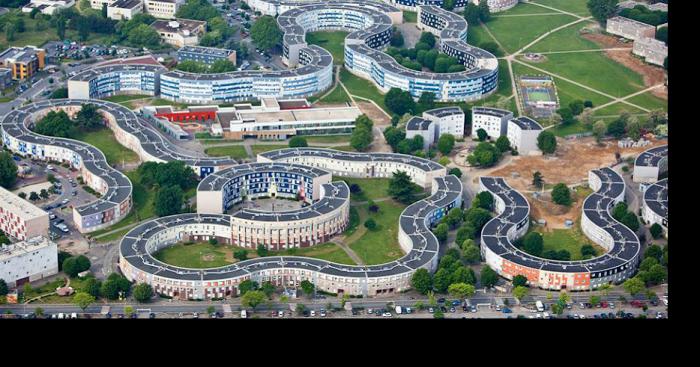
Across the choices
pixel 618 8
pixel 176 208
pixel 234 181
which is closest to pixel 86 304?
pixel 176 208

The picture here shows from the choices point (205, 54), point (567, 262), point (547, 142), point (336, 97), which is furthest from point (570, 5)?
point (567, 262)

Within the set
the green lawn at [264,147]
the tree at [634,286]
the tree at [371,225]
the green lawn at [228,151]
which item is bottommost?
the green lawn at [228,151]

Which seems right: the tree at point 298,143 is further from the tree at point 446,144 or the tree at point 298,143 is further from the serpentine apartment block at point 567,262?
the serpentine apartment block at point 567,262

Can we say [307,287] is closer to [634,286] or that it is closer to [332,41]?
[634,286]

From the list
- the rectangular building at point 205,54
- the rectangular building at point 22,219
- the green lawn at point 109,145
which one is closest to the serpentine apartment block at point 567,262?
the green lawn at point 109,145
